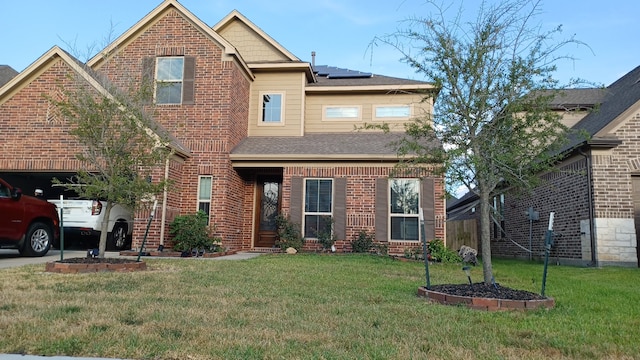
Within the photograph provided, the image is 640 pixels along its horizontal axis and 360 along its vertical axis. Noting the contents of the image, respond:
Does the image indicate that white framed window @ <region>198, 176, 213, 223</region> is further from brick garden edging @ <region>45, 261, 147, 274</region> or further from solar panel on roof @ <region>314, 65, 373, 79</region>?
solar panel on roof @ <region>314, 65, 373, 79</region>

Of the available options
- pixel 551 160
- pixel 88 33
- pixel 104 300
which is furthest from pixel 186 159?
pixel 551 160

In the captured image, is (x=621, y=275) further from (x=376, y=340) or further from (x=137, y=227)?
(x=137, y=227)

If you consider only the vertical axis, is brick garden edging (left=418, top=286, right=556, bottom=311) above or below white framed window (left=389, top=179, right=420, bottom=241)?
below

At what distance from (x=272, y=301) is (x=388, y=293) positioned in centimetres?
160

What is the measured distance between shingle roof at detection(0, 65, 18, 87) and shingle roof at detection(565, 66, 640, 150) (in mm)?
20396

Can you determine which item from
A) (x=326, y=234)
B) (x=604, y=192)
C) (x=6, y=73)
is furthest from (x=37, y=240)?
(x=604, y=192)

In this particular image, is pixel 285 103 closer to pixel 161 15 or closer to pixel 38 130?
pixel 161 15

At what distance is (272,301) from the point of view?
188 inches

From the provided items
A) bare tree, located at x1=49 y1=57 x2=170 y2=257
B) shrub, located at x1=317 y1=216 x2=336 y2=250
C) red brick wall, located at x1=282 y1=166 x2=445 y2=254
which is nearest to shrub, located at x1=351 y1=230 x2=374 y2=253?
red brick wall, located at x1=282 y1=166 x2=445 y2=254

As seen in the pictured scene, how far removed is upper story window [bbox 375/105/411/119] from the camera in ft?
47.9

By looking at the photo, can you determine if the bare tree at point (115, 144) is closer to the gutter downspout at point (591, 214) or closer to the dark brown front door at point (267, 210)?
the dark brown front door at point (267, 210)

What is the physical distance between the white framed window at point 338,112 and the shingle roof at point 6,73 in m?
12.9

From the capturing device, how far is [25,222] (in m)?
8.85

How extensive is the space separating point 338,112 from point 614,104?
8418 millimetres
